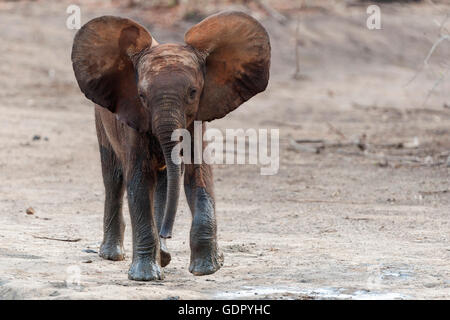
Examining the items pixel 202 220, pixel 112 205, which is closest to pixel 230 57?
pixel 202 220

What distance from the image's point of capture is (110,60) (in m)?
6.87

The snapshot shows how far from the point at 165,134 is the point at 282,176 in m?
5.59

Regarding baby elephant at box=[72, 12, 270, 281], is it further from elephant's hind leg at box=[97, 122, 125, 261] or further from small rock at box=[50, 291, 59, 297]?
elephant's hind leg at box=[97, 122, 125, 261]

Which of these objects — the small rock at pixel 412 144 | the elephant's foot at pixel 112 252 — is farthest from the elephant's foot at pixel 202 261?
the small rock at pixel 412 144

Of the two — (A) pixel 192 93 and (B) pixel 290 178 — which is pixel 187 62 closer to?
(A) pixel 192 93

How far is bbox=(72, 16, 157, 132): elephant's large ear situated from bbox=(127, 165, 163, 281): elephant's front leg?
1.35ft

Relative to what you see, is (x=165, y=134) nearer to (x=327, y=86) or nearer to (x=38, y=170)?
(x=38, y=170)

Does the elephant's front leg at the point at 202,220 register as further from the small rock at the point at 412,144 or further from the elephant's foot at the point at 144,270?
the small rock at the point at 412,144

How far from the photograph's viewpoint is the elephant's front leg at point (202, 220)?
6.86 m

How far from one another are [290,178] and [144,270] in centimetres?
496

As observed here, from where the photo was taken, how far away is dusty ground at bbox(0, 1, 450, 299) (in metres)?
6.87

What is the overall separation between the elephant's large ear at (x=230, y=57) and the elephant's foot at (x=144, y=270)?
99 cm

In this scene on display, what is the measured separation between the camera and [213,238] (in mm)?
6914
